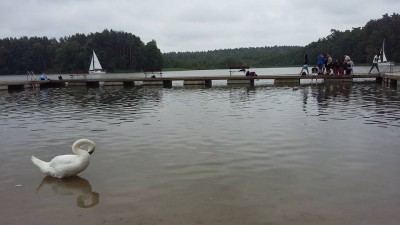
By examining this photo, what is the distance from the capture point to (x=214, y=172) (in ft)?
23.1

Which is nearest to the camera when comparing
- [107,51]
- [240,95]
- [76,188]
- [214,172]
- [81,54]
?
[76,188]

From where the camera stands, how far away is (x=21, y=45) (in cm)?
12119

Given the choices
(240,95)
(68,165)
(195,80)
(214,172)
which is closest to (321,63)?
(195,80)

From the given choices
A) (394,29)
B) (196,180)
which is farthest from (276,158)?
(394,29)

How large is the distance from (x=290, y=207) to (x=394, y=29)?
353 feet

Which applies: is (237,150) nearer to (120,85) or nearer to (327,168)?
(327,168)

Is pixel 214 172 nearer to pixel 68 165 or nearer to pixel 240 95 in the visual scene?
pixel 68 165

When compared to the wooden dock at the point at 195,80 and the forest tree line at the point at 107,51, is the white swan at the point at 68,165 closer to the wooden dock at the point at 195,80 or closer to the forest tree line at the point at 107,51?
the wooden dock at the point at 195,80

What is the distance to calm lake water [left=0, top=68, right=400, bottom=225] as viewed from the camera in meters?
5.24

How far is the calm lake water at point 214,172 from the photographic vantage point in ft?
17.2

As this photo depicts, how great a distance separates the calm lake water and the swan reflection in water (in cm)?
2

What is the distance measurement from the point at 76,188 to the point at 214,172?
264cm

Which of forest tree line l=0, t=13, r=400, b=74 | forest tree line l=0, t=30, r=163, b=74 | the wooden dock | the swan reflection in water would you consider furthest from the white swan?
forest tree line l=0, t=30, r=163, b=74

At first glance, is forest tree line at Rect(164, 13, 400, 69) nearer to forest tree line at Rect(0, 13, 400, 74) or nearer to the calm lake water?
forest tree line at Rect(0, 13, 400, 74)
